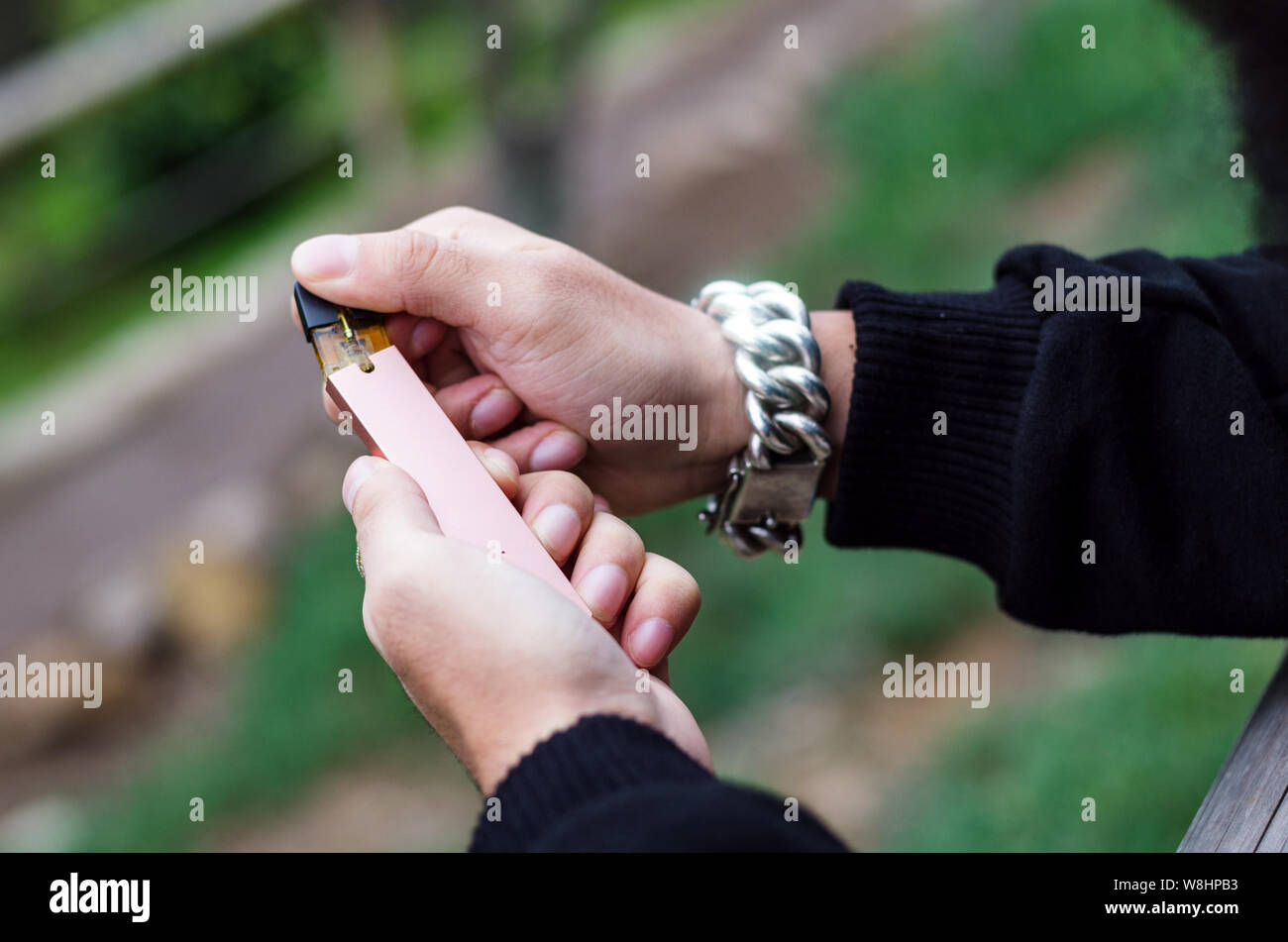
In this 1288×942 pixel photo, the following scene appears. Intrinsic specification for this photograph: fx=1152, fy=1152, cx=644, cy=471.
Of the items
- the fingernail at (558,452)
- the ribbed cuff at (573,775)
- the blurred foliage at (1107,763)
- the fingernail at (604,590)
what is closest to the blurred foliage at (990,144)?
the blurred foliage at (1107,763)

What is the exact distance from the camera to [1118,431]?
3.98 feet

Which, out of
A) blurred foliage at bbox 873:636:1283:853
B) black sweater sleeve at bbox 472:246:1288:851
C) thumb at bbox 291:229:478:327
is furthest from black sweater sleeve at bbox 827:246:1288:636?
blurred foliage at bbox 873:636:1283:853

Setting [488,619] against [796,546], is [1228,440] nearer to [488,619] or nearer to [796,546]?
[796,546]

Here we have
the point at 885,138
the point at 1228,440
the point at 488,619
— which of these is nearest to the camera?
the point at 488,619

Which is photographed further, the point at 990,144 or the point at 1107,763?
the point at 990,144

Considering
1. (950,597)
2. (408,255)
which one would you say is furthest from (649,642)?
(950,597)

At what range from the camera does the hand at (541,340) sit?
1.38 metres

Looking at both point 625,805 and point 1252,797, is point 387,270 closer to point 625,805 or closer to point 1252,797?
point 625,805

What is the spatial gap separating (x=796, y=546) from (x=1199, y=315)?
56 centimetres

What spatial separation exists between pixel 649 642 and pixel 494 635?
0.74ft

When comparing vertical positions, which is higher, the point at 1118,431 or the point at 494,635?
the point at 1118,431

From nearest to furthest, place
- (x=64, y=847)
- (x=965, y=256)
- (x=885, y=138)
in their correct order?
1. (x=64, y=847)
2. (x=965, y=256)
3. (x=885, y=138)
